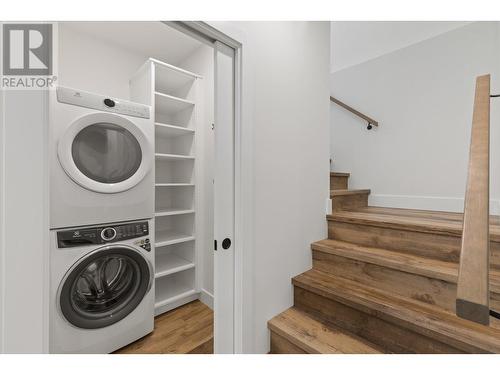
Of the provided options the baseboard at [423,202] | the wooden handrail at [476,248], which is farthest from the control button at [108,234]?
the baseboard at [423,202]

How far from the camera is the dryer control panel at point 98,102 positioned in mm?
1348

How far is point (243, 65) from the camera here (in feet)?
3.83

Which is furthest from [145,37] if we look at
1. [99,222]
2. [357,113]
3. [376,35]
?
[357,113]

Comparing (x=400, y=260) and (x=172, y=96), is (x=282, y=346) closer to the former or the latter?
(x=400, y=260)

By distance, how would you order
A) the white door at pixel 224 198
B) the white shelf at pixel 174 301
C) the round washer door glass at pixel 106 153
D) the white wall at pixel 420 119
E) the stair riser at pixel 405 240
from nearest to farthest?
1. the white door at pixel 224 198
2. the stair riser at pixel 405 240
3. the round washer door glass at pixel 106 153
4. the white shelf at pixel 174 301
5. the white wall at pixel 420 119

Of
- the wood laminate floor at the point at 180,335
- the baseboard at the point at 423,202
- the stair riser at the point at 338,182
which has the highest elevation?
the stair riser at the point at 338,182

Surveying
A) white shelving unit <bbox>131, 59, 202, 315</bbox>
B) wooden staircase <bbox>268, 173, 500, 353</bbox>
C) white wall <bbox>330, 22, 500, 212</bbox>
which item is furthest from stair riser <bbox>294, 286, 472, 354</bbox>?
white wall <bbox>330, 22, 500, 212</bbox>

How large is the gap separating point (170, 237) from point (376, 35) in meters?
2.95

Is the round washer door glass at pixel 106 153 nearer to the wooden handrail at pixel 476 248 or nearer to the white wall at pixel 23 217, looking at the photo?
the white wall at pixel 23 217

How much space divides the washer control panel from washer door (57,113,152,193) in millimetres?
249

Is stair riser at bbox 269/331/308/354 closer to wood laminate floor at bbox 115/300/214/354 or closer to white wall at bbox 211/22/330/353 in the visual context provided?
white wall at bbox 211/22/330/353

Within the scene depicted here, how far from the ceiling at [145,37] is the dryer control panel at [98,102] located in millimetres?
854

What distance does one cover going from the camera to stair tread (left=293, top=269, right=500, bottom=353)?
913 millimetres
